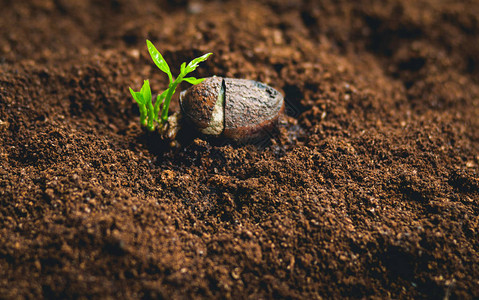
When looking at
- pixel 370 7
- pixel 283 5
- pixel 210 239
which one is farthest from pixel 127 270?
pixel 370 7

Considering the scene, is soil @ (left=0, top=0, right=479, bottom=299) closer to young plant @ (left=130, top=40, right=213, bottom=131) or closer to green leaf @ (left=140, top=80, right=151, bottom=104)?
young plant @ (left=130, top=40, right=213, bottom=131)

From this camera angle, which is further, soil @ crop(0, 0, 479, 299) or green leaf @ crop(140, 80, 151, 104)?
green leaf @ crop(140, 80, 151, 104)

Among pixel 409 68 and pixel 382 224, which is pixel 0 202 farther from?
pixel 409 68

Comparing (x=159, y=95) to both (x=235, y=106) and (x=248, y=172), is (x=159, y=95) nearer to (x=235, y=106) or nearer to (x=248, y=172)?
(x=235, y=106)

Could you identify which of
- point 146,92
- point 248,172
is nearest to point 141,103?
point 146,92

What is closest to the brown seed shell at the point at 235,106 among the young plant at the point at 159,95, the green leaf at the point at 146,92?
the young plant at the point at 159,95

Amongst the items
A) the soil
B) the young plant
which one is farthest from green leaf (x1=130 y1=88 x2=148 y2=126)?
the soil
